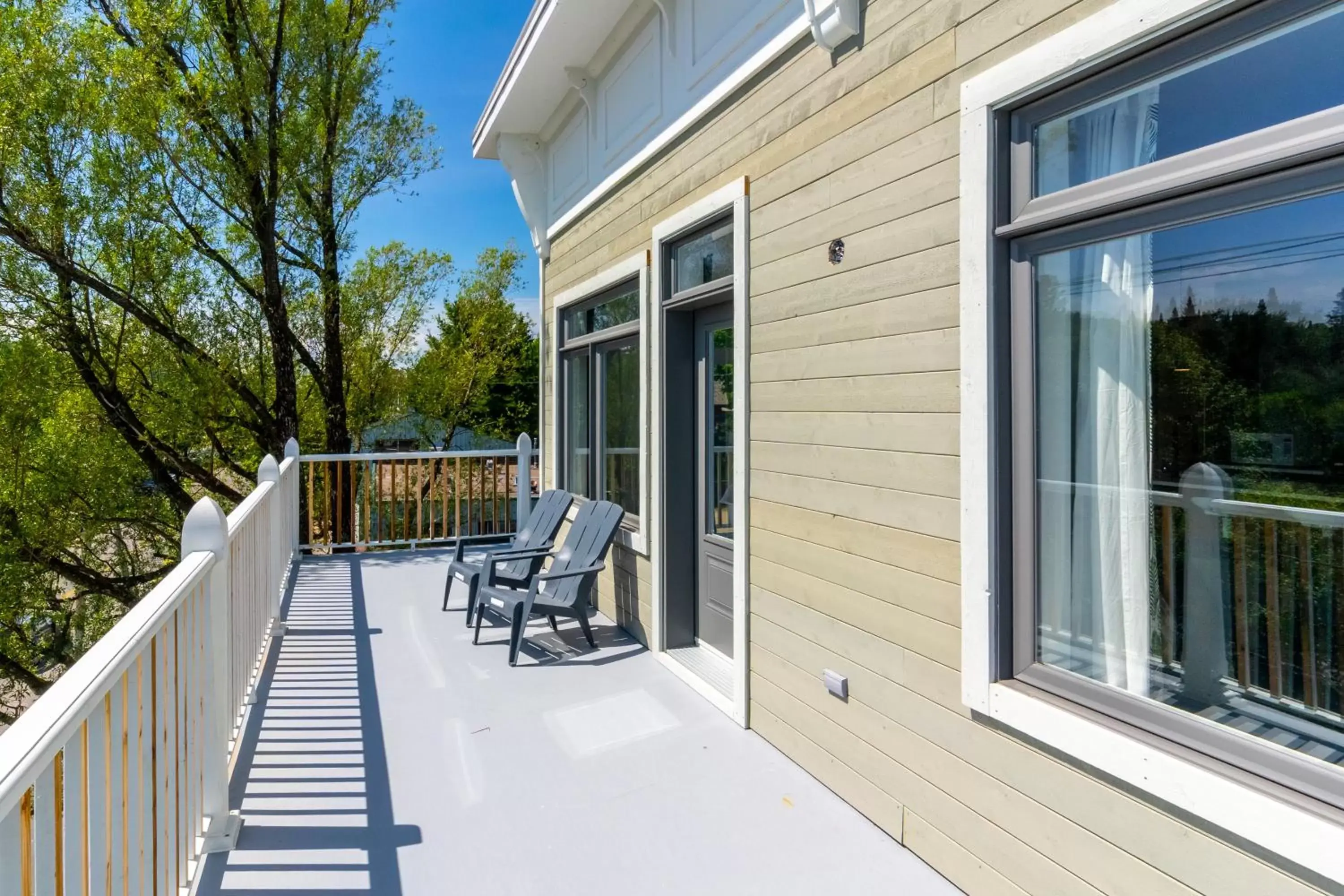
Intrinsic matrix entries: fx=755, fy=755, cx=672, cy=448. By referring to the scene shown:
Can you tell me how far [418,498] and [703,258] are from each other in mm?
4743

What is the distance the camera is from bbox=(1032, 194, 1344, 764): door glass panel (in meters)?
1.39

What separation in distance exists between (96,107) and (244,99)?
1.57m

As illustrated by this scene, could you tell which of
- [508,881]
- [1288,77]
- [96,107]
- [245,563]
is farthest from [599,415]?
[96,107]

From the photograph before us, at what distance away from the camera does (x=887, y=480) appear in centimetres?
232

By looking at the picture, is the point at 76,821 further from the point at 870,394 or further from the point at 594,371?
the point at 594,371

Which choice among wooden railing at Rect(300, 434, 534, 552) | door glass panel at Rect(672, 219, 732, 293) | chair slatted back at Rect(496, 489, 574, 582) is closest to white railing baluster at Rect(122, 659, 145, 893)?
door glass panel at Rect(672, 219, 732, 293)

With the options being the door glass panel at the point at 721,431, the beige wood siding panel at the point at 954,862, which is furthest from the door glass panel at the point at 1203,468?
the door glass panel at the point at 721,431

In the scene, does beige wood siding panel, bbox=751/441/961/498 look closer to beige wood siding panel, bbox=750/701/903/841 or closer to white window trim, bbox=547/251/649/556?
beige wood siding panel, bbox=750/701/903/841

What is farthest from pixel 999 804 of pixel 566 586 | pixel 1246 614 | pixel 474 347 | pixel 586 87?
pixel 474 347

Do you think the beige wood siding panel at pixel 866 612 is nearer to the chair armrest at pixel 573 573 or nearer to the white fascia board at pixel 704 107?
the chair armrest at pixel 573 573

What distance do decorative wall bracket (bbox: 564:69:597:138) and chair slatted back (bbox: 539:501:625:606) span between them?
8.11ft

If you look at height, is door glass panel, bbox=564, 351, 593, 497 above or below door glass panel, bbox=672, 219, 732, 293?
below

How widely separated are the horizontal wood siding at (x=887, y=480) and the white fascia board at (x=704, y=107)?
63 mm

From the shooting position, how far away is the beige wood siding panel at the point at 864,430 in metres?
2.11
